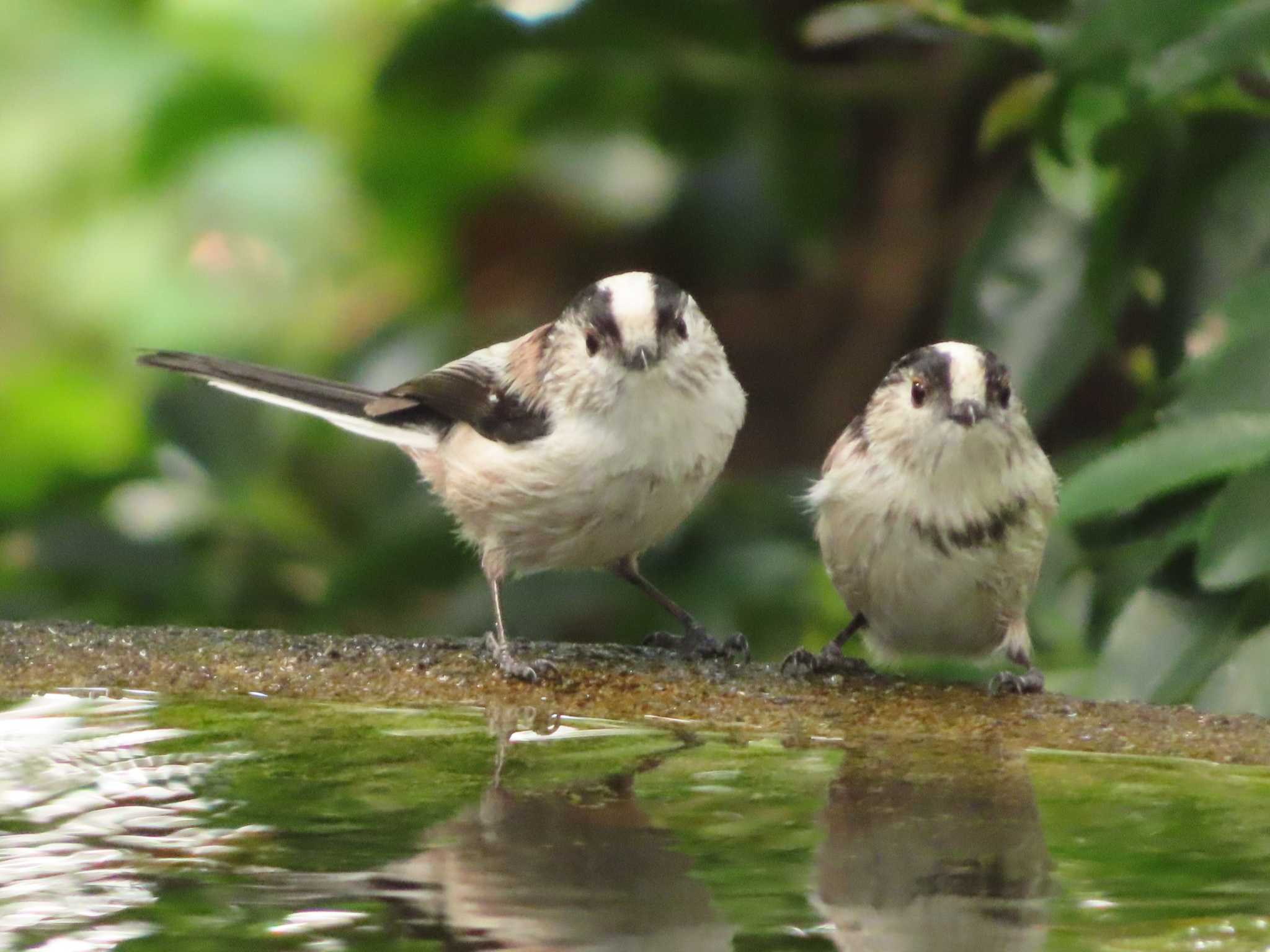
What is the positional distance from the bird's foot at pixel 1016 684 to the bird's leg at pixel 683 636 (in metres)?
0.52

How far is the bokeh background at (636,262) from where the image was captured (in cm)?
282

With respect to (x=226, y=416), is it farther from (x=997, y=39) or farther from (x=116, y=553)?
(x=997, y=39)

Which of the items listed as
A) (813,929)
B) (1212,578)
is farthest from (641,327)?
(813,929)

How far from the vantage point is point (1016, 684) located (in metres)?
→ 2.83

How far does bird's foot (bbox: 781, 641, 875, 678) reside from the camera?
2908mm

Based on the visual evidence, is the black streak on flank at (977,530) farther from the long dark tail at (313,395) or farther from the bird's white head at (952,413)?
the long dark tail at (313,395)

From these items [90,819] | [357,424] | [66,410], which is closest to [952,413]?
[357,424]

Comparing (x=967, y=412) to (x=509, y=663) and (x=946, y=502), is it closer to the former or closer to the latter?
(x=946, y=502)

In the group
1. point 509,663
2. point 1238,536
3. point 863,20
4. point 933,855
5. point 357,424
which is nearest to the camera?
point 933,855

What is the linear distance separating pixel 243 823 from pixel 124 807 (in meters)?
0.17

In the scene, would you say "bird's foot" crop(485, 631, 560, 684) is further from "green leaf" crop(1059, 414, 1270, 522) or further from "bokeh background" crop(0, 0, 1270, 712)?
"green leaf" crop(1059, 414, 1270, 522)

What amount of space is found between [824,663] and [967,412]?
46 centimetres

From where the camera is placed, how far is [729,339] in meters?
5.71

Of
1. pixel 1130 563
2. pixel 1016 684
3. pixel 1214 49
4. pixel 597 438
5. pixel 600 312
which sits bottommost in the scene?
pixel 1016 684
